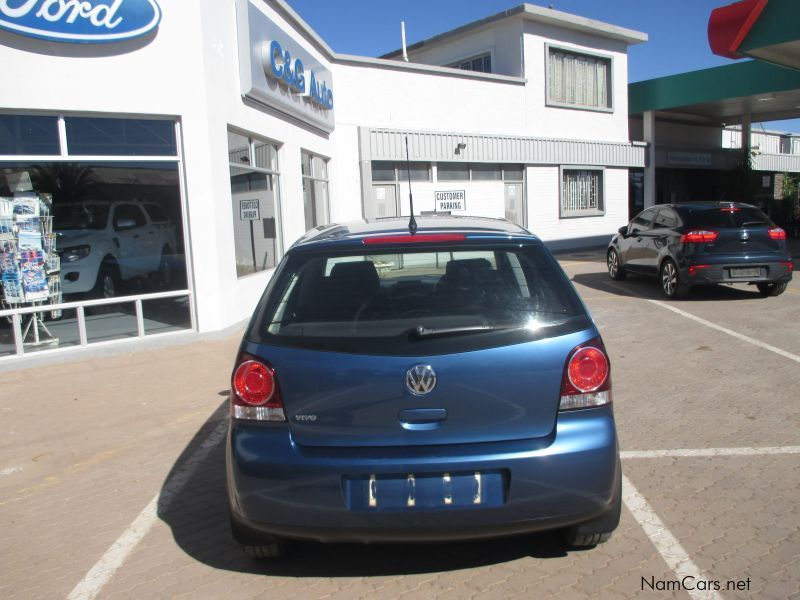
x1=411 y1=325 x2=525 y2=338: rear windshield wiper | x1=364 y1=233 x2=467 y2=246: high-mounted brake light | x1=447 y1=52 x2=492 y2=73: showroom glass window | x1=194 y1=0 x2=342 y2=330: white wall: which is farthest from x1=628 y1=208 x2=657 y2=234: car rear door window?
x1=411 y1=325 x2=525 y2=338: rear windshield wiper

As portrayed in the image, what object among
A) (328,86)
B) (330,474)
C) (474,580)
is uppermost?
(328,86)

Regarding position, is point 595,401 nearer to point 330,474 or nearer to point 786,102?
point 330,474

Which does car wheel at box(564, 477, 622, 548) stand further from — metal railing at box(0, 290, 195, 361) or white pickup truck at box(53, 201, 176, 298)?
white pickup truck at box(53, 201, 176, 298)

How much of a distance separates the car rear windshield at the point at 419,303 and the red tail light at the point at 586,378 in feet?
0.43

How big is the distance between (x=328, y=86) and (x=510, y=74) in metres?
7.11

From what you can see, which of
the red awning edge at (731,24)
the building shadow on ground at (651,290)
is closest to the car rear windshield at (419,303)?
the building shadow on ground at (651,290)

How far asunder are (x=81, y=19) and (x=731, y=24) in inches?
499

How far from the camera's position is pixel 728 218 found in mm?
10758

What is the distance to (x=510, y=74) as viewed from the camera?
1998 centimetres

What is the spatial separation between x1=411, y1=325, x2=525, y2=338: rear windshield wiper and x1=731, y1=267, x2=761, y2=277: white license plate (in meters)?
8.89

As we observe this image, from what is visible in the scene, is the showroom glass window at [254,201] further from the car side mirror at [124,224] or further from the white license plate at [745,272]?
the white license plate at [745,272]

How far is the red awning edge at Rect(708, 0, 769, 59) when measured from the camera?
13.9 m

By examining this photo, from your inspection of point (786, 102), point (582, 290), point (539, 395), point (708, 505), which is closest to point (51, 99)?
point (539, 395)

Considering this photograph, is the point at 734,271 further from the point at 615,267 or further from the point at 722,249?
the point at 615,267
